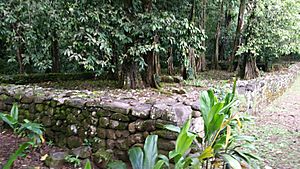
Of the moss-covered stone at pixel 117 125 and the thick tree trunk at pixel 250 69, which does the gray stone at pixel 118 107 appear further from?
the thick tree trunk at pixel 250 69

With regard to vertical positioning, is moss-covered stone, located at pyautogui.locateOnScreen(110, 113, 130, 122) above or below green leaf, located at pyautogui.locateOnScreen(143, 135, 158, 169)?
above

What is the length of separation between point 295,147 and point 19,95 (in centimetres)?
384


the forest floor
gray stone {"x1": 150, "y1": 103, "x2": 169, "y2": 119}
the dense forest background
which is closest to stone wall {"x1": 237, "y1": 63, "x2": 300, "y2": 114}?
the forest floor

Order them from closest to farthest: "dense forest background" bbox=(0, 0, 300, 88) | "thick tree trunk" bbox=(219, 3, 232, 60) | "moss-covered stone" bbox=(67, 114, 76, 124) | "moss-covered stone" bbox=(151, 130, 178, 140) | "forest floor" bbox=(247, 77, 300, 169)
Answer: "moss-covered stone" bbox=(151, 130, 178, 140)
"forest floor" bbox=(247, 77, 300, 169)
"moss-covered stone" bbox=(67, 114, 76, 124)
"dense forest background" bbox=(0, 0, 300, 88)
"thick tree trunk" bbox=(219, 3, 232, 60)

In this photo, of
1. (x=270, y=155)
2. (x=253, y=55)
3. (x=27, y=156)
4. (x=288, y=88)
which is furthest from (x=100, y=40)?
(x=288, y=88)

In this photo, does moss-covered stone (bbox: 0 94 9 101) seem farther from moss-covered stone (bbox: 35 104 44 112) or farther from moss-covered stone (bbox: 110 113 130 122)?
moss-covered stone (bbox: 110 113 130 122)

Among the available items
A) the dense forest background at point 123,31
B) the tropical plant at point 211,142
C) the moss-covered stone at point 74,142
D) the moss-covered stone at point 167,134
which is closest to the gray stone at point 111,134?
the moss-covered stone at point 74,142

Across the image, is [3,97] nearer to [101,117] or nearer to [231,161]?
[101,117]

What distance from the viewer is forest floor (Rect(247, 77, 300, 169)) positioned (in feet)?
11.1

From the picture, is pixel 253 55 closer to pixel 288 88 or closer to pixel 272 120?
pixel 288 88

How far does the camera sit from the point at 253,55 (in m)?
8.84

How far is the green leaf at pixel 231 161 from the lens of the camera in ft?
7.28

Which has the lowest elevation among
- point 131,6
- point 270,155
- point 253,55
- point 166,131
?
point 270,155

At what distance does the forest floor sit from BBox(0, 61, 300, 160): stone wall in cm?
101
